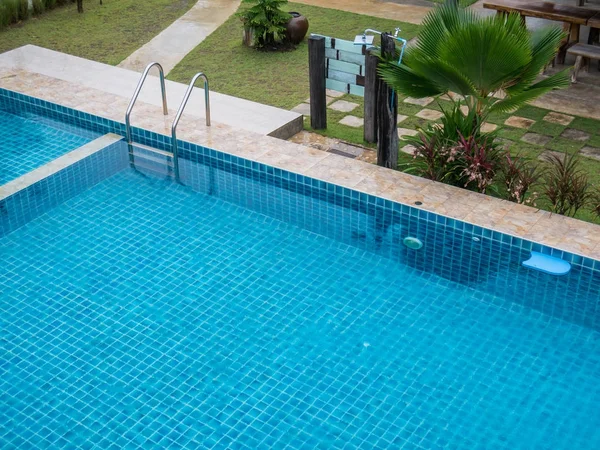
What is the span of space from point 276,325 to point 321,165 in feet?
7.30

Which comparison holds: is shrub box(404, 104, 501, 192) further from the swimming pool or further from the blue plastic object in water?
the blue plastic object in water

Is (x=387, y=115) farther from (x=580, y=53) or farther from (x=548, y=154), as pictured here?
(x=580, y=53)

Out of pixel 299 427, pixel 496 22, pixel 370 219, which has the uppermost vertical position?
pixel 496 22

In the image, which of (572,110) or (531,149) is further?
(572,110)

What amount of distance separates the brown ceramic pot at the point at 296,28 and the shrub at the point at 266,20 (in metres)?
0.08

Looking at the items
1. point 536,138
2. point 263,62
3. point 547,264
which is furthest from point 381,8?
point 547,264

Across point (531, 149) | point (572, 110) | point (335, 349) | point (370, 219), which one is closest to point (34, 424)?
point (335, 349)

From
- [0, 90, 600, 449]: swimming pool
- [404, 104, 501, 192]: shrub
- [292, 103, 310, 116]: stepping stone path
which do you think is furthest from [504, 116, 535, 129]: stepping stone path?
[0, 90, 600, 449]: swimming pool

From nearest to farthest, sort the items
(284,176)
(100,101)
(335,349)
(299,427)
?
(299,427) < (335,349) < (284,176) < (100,101)

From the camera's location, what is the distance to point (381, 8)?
1286 centimetres

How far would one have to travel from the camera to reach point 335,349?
20.7ft

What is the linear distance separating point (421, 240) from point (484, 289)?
77cm

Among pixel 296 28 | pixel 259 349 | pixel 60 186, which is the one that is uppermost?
pixel 296 28

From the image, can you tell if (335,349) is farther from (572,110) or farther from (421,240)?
(572,110)
